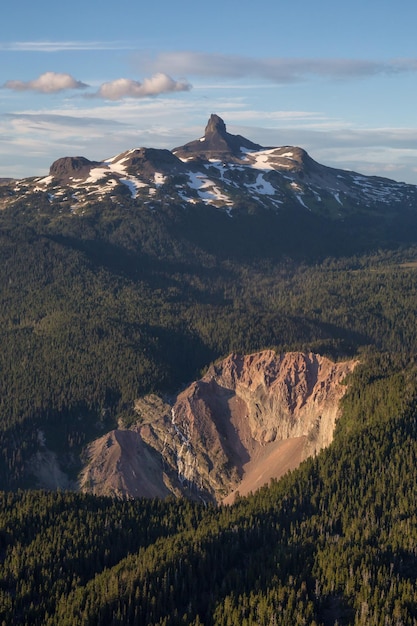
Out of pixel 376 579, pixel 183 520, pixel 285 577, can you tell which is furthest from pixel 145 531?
pixel 376 579

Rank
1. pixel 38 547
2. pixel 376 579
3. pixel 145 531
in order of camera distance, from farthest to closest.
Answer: pixel 145 531, pixel 38 547, pixel 376 579

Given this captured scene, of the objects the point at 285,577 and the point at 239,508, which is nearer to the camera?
the point at 285,577

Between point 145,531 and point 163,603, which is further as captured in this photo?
point 145,531

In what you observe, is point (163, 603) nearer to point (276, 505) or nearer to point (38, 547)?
point (38, 547)

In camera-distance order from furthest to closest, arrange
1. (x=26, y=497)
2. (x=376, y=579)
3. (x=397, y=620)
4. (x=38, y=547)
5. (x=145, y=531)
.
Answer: (x=26, y=497) < (x=145, y=531) < (x=38, y=547) < (x=376, y=579) < (x=397, y=620)

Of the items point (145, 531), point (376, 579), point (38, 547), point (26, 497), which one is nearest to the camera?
point (376, 579)

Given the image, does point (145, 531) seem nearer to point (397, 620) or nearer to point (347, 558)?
point (347, 558)

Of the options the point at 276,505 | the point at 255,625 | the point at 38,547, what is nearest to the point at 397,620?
the point at 255,625

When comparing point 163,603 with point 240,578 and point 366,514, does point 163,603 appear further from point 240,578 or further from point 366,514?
point 366,514
